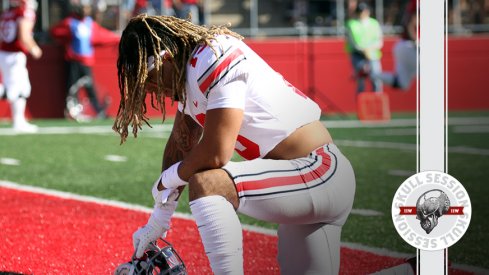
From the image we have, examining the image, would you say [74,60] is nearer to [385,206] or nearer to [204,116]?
[385,206]

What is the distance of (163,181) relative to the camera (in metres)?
3.57

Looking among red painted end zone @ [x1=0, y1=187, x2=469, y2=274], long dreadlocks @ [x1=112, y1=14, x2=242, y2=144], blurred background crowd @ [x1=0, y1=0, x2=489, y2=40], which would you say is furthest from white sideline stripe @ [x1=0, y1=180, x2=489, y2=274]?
blurred background crowd @ [x1=0, y1=0, x2=489, y2=40]

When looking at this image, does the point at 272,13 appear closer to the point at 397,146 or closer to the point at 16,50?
the point at 16,50

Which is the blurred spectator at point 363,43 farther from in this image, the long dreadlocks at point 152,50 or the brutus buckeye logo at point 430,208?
the brutus buckeye logo at point 430,208

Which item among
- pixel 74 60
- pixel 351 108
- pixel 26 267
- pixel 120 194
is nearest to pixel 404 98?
pixel 351 108

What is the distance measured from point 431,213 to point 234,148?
728mm

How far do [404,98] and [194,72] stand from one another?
14057 millimetres

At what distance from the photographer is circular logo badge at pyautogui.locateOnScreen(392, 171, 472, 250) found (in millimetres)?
3094

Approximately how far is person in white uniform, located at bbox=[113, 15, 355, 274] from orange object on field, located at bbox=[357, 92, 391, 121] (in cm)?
1129

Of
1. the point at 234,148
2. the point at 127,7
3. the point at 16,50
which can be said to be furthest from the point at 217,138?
the point at 127,7

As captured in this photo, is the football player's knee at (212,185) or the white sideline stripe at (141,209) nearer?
the football player's knee at (212,185)

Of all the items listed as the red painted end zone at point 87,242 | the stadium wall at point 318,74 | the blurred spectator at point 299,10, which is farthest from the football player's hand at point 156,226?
the blurred spectator at point 299,10

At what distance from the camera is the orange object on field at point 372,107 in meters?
15.0

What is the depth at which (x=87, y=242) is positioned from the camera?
524 cm
